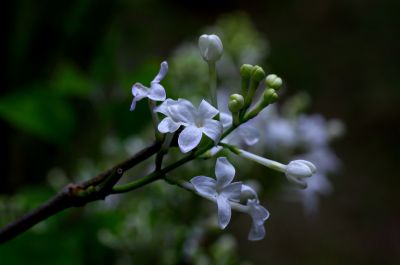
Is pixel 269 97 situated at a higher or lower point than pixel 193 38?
higher

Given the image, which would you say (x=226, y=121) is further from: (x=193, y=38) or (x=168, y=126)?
(x=193, y=38)

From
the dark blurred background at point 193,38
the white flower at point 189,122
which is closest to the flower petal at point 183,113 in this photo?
the white flower at point 189,122

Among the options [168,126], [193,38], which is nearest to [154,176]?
[168,126]

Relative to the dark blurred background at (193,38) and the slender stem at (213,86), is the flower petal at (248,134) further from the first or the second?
the dark blurred background at (193,38)

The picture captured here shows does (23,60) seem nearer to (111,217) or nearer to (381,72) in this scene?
(111,217)

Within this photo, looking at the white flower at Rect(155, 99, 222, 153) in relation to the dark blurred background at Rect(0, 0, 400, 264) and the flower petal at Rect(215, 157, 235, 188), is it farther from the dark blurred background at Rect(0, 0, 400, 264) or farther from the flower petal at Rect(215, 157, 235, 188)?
the dark blurred background at Rect(0, 0, 400, 264)

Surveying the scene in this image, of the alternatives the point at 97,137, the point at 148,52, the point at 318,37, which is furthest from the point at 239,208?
the point at 318,37
